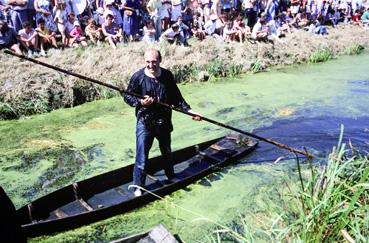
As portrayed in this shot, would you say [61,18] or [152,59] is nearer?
[152,59]

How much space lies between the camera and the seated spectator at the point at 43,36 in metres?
11.0

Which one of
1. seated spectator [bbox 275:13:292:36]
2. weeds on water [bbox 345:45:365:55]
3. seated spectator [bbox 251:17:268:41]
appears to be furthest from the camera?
weeds on water [bbox 345:45:365:55]

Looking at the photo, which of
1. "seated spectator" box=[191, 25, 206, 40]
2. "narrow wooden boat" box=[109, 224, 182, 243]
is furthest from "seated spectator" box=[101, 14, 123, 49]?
"narrow wooden boat" box=[109, 224, 182, 243]

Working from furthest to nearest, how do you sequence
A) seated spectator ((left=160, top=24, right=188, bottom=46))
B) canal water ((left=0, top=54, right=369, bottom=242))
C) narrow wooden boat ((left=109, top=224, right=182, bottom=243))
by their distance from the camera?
seated spectator ((left=160, top=24, right=188, bottom=46)) → canal water ((left=0, top=54, right=369, bottom=242)) → narrow wooden boat ((left=109, top=224, right=182, bottom=243))

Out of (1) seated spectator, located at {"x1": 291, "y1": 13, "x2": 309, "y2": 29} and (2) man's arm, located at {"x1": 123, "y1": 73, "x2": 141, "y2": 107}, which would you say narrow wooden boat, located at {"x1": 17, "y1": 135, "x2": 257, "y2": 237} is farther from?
(1) seated spectator, located at {"x1": 291, "y1": 13, "x2": 309, "y2": 29}

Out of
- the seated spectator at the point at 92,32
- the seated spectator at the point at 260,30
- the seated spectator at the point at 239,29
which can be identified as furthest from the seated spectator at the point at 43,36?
the seated spectator at the point at 260,30

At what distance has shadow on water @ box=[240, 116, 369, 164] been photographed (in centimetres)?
787

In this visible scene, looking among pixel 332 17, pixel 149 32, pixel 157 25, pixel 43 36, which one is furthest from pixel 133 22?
pixel 332 17

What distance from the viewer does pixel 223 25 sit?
1503cm

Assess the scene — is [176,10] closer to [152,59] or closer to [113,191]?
[113,191]

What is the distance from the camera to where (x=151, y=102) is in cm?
498

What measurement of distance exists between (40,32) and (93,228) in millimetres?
7574

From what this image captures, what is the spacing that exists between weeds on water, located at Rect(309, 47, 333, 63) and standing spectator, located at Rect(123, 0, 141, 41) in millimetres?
7706

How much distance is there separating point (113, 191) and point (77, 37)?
7058mm
